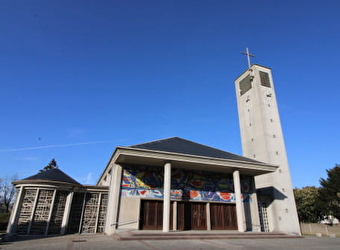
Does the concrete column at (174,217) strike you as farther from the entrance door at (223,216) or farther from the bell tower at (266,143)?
the bell tower at (266,143)

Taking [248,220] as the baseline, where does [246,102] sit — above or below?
above

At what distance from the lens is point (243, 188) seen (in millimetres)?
18875

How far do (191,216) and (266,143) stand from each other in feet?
39.0

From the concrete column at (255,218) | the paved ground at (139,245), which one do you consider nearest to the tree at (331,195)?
the concrete column at (255,218)

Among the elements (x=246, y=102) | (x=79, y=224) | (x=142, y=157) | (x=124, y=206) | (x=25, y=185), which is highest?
(x=246, y=102)

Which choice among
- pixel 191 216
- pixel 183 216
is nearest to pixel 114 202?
pixel 183 216

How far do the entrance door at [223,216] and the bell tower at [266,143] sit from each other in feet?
15.2

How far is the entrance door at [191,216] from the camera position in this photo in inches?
648

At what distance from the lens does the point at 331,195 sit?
32.3 meters

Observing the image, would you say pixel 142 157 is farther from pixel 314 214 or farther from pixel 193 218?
pixel 314 214

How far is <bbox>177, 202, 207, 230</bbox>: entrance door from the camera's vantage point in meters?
16.5

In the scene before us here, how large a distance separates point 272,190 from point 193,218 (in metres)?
9.71

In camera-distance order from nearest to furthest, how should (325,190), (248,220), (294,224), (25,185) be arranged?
1. (25,185)
2. (248,220)
3. (294,224)
4. (325,190)

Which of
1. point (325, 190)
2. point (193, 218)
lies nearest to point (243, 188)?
point (193, 218)
